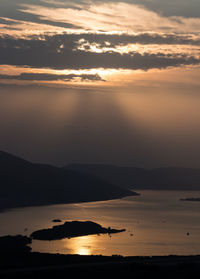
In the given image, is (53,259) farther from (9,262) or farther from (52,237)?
(52,237)

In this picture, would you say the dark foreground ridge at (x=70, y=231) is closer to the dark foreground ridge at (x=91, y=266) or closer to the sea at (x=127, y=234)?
the sea at (x=127, y=234)

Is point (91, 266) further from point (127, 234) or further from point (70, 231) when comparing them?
point (70, 231)

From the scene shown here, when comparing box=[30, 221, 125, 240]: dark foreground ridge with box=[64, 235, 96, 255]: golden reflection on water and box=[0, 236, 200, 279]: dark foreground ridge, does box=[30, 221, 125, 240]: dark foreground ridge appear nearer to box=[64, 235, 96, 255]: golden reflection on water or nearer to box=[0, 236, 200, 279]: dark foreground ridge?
box=[64, 235, 96, 255]: golden reflection on water

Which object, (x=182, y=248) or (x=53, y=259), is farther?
(x=182, y=248)

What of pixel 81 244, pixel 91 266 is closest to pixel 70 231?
pixel 81 244

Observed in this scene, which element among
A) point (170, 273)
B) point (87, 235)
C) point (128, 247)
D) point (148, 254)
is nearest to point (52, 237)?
point (87, 235)

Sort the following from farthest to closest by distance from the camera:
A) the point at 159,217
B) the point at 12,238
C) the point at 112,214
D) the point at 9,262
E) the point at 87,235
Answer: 1. the point at 112,214
2. the point at 159,217
3. the point at 87,235
4. the point at 12,238
5. the point at 9,262
